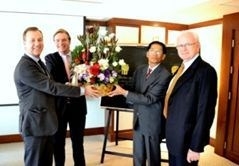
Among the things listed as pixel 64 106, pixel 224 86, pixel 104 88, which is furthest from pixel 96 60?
pixel 224 86

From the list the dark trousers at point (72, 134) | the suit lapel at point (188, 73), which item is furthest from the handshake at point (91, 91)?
the suit lapel at point (188, 73)

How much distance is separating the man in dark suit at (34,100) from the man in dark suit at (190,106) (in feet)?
3.22

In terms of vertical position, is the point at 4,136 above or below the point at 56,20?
below

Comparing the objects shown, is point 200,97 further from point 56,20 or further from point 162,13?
point 56,20

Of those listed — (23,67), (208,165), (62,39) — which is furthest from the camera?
(208,165)

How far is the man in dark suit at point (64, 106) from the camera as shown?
2857mm

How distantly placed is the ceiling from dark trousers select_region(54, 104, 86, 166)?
1691 mm

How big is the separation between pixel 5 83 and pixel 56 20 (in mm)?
1261

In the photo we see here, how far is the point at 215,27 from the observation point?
4371mm

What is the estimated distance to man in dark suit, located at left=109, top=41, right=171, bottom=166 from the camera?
254 centimetres

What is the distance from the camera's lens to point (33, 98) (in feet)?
7.07

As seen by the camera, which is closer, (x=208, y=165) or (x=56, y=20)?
(x=208, y=165)

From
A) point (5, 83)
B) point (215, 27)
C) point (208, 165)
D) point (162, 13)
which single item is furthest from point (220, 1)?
point (5, 83)

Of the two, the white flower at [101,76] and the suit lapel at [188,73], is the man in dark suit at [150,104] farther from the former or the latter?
the suit lapel at [188,73]
